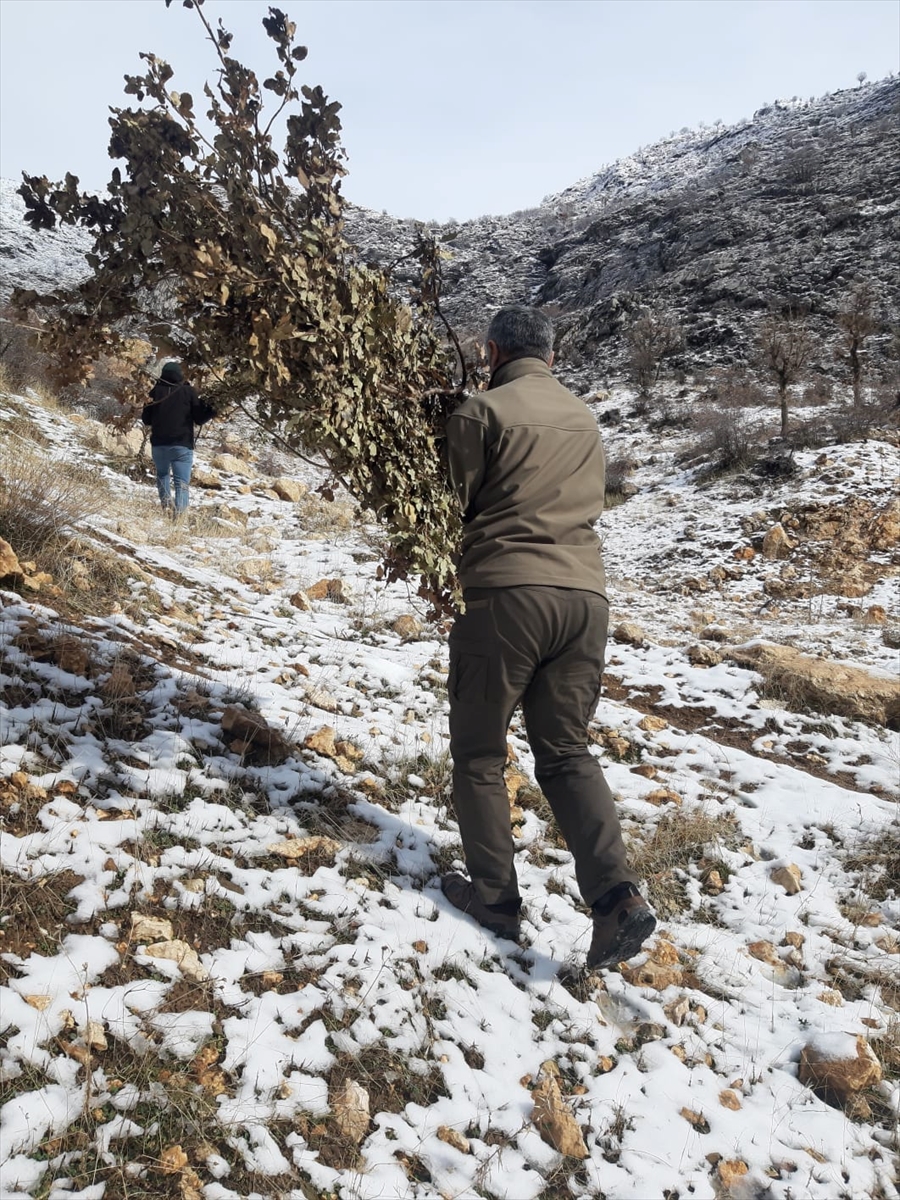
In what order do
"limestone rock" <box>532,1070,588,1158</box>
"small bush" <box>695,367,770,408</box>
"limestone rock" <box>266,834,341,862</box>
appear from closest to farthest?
"limestone rock" <box>532,1070,588,1158</box> → "limestone rock" <box>266,834,341,862</box> → "small bush" <box>695,367,770,408</box>

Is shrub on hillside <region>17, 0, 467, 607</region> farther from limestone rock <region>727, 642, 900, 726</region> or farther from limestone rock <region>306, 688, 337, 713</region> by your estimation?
limestone rock <region>727, 642, 900, 726</region>

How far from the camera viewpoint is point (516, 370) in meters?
2.70

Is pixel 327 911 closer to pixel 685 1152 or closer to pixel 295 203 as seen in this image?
pixel 685 1152

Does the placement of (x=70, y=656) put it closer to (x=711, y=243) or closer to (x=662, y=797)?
(x=662, y=797)

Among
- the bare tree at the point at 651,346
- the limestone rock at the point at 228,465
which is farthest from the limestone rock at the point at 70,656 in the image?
the bare tree at the point at 651,346

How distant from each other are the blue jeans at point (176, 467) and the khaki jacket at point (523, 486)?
6.20 meters

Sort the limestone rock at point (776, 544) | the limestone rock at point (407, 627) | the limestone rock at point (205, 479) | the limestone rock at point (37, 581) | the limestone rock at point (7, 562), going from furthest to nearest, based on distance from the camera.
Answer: the limestone rock at point (776, 544)
the limestone rock at point (205, 479)
the limestone rock at point (407, 627)
the limestone rock at point (37, 581)
the limestone rock at point (7, 562)

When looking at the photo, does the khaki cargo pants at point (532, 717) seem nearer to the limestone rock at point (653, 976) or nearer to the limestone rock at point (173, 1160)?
the limestone rock at point (653, 976)

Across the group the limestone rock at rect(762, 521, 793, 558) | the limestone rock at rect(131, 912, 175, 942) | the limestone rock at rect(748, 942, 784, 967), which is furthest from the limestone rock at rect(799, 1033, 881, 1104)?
the limestone rock at rect(762, 521, 793, 558)

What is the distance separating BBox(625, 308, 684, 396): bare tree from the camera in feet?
74.9

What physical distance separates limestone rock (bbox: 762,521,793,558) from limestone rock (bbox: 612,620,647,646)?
14.9 feet

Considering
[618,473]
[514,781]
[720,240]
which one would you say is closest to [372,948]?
[514,781]

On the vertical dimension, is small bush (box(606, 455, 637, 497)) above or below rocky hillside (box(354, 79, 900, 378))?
below

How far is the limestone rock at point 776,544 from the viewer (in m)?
10.3
